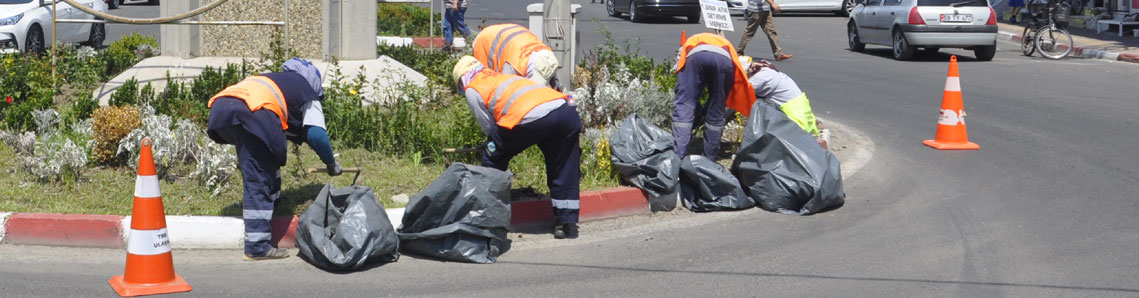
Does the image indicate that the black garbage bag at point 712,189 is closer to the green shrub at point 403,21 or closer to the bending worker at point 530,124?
the bending worker at point 530,124

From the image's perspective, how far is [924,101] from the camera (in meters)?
12.9

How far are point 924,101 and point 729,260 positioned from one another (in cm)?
727

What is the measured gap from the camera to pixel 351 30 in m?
11.2

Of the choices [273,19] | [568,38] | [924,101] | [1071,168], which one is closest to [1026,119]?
[924,101]

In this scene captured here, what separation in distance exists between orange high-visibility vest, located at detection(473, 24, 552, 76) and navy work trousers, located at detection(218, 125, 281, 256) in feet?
7.08

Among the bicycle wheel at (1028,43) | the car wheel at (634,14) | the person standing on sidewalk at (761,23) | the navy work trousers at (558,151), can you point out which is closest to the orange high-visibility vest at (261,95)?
the navy work trousers at (558,151)

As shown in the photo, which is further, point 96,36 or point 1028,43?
point 1028,43

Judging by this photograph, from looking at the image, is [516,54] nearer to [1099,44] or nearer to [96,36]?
[96,36]

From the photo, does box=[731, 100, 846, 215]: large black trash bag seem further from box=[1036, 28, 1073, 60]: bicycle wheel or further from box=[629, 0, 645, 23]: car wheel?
box=[629, 0, 645, 23]: car wheel

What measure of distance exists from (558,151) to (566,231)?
49 cm

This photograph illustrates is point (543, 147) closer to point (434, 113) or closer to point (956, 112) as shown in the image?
point (434, 113)

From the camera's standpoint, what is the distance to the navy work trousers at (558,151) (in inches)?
259

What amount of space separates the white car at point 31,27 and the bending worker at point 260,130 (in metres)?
10.7

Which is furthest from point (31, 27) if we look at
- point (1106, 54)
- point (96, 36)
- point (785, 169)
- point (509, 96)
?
point (1106, 54)
